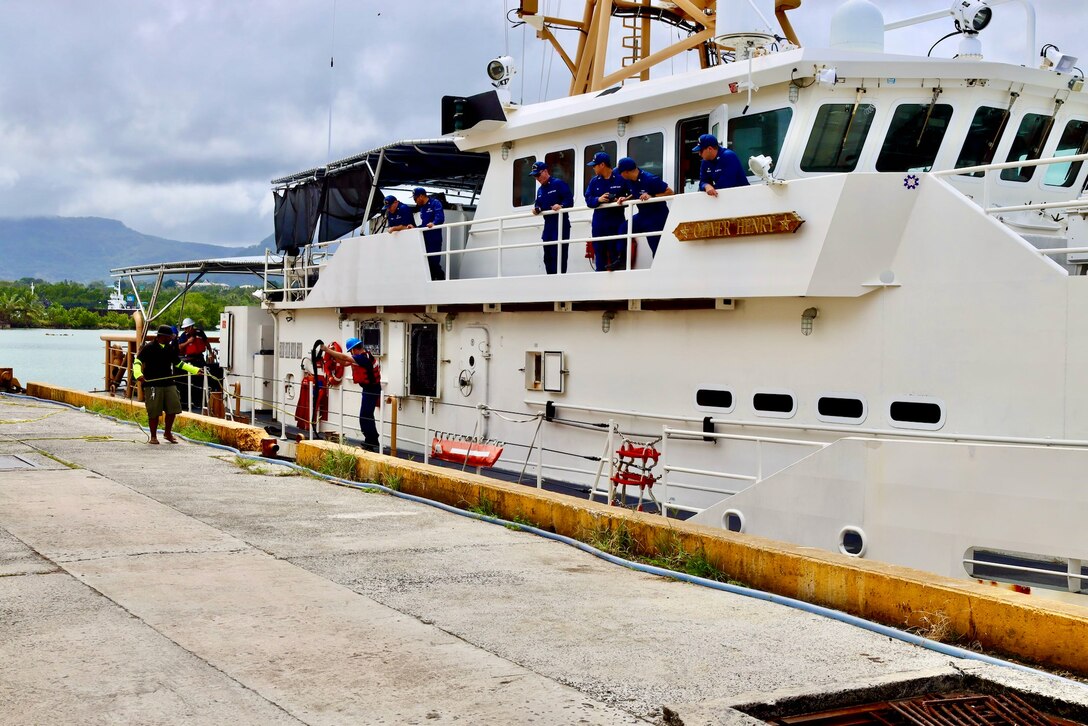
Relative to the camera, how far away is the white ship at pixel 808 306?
7.84 meters

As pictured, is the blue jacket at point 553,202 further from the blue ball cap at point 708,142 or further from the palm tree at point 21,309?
the palm tree at point 21,309

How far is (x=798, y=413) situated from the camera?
31.6ft

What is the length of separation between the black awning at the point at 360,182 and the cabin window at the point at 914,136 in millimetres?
6227

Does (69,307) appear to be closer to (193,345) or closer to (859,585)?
(193,345)

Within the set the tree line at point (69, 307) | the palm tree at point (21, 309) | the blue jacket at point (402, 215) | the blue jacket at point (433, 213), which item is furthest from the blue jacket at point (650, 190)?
the palm tree at point (21, 309)

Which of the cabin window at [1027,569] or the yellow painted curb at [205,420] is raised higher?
the yellow painted curb at [205,420]

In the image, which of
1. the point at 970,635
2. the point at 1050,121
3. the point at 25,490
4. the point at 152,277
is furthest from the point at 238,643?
the point at 152,277

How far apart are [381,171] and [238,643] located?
12.0 m

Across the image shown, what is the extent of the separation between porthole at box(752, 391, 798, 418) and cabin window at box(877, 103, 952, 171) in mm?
2621

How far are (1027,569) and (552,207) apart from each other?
22.9ft

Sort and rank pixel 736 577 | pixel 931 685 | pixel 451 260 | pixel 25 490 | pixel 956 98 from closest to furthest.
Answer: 1. pixel 931 685
2. pixel 736 577
3. pixel 25 490
4. pixel 956 98
5. pixel 451 260

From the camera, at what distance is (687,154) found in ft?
38.4

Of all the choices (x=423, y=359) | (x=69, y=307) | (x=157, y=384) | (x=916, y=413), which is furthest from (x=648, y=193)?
(x=69, y=307)

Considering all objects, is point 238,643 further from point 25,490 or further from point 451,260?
point 451,260
